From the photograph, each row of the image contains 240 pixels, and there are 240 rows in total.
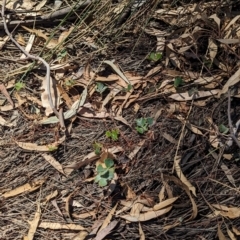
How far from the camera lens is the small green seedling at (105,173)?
2.03 m

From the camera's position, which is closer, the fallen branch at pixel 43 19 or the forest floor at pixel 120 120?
the forest floor at pixel 120 120

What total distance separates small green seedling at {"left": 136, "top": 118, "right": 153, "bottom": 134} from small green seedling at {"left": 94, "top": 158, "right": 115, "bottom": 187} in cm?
19

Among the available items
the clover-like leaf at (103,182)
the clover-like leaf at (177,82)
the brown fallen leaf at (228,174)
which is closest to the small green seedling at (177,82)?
the clover-like leaf at (177,82)

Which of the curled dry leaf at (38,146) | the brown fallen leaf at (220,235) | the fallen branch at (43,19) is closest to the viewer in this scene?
the brown fallen leaf at (220,235)

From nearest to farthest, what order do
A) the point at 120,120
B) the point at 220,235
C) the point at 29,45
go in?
the point at 220,235
the point at 120,120
the point at 29,45

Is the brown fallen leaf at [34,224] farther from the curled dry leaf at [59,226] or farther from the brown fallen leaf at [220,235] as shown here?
the brown fallen leaf at [220,235]

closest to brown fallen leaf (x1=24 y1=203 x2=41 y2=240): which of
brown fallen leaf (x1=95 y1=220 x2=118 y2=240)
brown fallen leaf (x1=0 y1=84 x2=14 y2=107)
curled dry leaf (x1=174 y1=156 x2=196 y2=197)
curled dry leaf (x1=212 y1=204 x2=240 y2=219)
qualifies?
brown fallen leaf (x1=95 y1=220 x2=118 y2=240)

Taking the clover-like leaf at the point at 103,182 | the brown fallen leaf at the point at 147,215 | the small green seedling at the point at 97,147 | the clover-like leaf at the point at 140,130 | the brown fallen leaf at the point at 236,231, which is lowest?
the brown fallen leaf at the point at 236,231

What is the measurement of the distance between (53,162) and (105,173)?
9.5 inches

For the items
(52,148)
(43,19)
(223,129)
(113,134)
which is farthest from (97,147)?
(43,19)

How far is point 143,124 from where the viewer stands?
2088 millimetres

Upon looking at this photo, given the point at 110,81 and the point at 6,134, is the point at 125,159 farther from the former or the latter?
the point at 6,134

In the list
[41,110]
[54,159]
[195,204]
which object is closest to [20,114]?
[41,110]

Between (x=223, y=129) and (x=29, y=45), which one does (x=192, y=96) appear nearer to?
(x=223, y=129)
